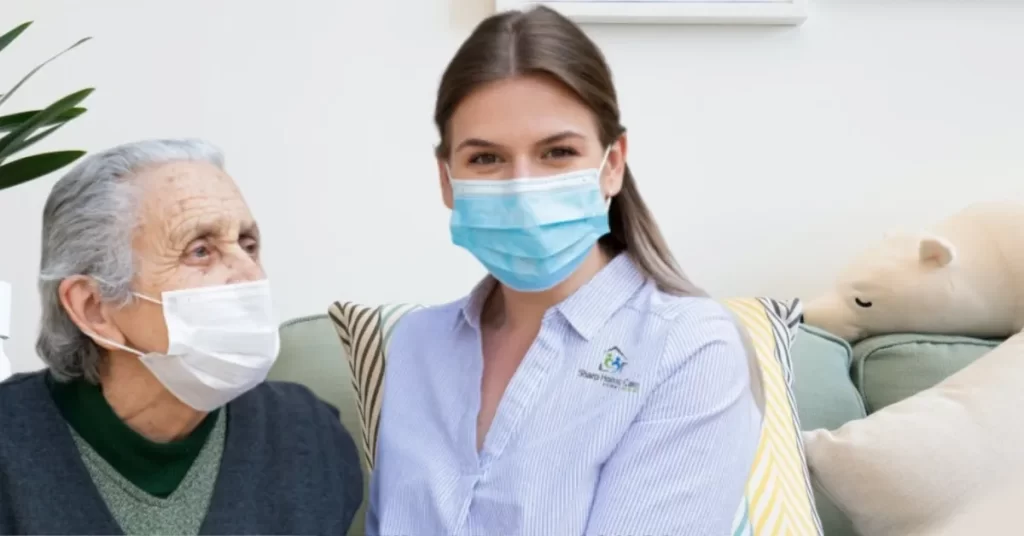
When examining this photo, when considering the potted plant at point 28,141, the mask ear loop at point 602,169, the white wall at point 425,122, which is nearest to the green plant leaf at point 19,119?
the potted plant at point 28,141

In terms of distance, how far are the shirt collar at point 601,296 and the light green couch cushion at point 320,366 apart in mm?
356

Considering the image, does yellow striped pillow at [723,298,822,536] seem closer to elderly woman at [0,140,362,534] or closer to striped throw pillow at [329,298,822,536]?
striped throw pillow at [329,298,822,536]

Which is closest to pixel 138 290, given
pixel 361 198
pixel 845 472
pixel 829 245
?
pixel 361 198

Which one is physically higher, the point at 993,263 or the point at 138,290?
the point at 138,290

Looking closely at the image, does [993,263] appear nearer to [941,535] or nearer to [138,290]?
[941,535]

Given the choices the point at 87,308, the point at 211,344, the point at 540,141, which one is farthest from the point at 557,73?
the point at 87,308

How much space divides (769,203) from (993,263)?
43 centimetres

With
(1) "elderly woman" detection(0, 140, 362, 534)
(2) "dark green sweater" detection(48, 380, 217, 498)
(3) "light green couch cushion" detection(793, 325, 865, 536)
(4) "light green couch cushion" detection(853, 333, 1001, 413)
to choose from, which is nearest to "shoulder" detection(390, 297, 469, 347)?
(1) "elderly woman" detection(0, 140, 362, 534)

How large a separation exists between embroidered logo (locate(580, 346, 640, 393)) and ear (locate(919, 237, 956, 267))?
784 millimetres

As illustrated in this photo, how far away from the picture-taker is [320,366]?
1.64 metres

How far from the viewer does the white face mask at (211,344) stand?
3.84 ft

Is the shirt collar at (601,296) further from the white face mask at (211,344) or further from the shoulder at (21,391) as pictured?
the shoulder at (21,391)

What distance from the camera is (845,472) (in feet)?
4.77

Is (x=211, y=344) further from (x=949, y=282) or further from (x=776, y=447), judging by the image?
(x=949, y=282)
